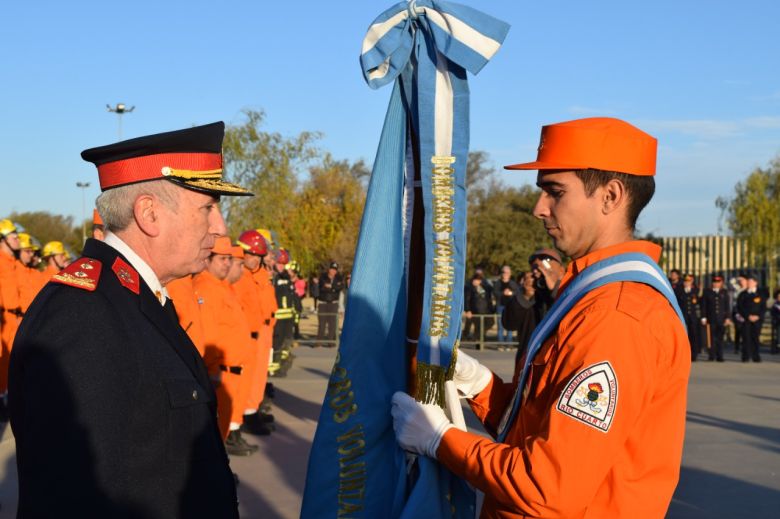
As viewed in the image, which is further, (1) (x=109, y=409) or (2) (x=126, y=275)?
(2) (x=126, y=275)

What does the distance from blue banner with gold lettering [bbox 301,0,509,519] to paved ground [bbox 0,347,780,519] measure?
399 cm

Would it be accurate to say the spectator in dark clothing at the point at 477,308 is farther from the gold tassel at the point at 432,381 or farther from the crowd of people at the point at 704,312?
the gold tassel at the point at 432,381

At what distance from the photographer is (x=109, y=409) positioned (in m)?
2.27

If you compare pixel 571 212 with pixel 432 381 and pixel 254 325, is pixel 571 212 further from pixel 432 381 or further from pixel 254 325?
pixel 254 325

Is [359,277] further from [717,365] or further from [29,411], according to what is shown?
[717,365]

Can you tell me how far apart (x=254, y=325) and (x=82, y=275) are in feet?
28.5

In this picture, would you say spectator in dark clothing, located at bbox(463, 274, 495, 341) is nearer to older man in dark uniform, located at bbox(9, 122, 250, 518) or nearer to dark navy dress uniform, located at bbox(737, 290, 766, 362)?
dark navy dress uniform, located at bbox(737, 290, 766, 362)

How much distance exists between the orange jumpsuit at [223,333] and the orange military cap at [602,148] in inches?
213

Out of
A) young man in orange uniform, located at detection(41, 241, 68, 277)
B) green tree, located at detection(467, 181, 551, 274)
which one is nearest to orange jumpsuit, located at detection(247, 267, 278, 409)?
young man in orange uniform, located at detection(41, 241, 68, 277)

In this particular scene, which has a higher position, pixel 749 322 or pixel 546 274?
pixel 546 274

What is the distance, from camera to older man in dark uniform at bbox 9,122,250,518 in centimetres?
219

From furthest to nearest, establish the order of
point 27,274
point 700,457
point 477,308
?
point 477,308 < point 27,274 < point 700,457

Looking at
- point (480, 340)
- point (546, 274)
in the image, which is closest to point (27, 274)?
point (546, 274)

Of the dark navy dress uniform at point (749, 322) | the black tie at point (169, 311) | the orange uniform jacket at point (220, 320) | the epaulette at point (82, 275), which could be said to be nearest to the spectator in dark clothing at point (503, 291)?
the dark navy dress uniform at point (749, 322)
